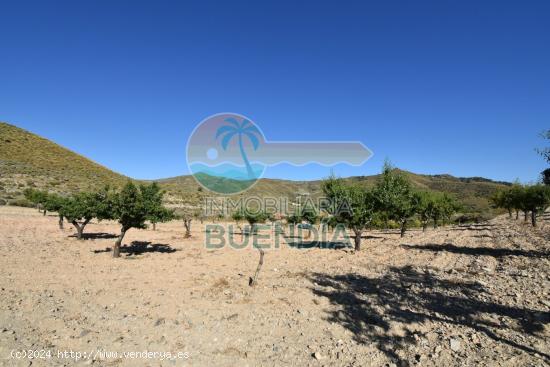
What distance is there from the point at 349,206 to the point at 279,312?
50.7 feet

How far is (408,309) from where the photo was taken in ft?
35.5

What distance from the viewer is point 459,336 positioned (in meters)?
8.64

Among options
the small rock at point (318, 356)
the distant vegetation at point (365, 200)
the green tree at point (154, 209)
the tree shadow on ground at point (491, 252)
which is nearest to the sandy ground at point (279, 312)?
the small rock at point (318, 356)

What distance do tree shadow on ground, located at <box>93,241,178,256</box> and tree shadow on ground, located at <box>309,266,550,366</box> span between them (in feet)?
45.1

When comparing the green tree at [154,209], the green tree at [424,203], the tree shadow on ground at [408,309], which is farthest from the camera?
the green tree at [424,203]

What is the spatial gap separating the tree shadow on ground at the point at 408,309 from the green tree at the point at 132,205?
1175cm

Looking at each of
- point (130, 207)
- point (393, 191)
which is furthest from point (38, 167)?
point (393, 191)

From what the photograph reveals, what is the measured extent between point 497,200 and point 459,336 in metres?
61.9

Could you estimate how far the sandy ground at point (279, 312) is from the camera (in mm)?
7848

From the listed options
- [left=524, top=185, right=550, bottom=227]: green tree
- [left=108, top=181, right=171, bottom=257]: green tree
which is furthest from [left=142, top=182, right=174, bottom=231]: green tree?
[left=524, top=185, right=550, bottom=227]: green tree

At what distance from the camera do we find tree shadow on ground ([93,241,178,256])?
2266cm

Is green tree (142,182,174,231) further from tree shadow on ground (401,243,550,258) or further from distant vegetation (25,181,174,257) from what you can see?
tree shadow on ground (401,243,550,258)

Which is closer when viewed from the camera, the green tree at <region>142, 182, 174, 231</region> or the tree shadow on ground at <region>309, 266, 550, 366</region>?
the tree shadow on ground at <region>309, 266, 550, 366</region>

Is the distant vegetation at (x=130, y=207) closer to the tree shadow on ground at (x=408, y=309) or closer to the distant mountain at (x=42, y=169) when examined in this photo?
the tree shadow on ground at (x=408, y=309)
